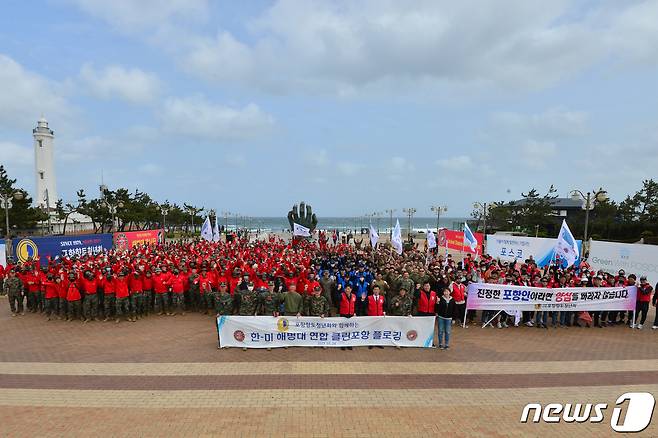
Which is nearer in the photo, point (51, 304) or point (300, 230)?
point (51, 304)

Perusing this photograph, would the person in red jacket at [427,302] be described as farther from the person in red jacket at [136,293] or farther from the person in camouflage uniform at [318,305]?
the person in red jacket at [136,293]

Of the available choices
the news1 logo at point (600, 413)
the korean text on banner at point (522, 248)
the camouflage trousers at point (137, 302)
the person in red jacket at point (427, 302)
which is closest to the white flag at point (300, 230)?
the korean text on banner at point (522, 248)

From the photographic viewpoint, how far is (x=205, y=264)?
52.1 feet

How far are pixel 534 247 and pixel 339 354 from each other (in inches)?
760

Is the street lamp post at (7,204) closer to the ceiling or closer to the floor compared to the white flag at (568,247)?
closer to the ceiling

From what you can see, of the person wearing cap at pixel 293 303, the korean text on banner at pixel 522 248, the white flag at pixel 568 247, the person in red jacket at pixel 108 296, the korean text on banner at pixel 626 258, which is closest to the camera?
the person wearing cap at pixel 293 303

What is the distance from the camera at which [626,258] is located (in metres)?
18.8

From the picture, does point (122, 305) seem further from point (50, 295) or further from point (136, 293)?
point (50, 295)

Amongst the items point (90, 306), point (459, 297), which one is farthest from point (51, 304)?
point (459, 297)

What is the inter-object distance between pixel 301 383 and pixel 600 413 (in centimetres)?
525

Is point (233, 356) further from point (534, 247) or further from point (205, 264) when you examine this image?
point (534, 247)

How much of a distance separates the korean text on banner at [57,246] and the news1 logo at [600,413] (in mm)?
23259

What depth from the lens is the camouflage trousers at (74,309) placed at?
41.3 ft

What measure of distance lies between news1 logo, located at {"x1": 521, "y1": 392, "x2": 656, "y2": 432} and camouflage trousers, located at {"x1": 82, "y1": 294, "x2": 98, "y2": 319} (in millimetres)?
12018
